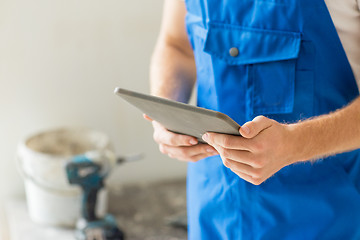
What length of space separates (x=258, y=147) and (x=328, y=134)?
0.15 m

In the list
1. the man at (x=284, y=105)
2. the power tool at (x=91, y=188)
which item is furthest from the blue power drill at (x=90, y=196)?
the man at (x=284, y=105)

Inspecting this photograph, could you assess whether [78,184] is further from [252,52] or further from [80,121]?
[252,52]

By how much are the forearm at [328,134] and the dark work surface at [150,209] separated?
3.12ft

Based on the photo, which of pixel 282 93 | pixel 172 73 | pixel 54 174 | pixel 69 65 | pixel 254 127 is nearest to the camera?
pixel 254 127

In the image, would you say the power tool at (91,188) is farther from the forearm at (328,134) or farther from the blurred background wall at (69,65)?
the forearm at (328,134)

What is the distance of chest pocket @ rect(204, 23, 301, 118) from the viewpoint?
986 mm

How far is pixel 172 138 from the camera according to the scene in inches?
40.5

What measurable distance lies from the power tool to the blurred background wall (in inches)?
11.5

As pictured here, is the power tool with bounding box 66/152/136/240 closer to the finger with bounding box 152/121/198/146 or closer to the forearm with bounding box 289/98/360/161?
the finger with bounding box 152/121/198/146

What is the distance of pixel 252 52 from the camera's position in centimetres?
101

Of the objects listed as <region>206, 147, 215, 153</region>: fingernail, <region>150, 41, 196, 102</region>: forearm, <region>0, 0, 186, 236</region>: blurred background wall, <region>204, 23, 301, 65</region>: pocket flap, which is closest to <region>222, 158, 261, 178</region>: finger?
<region>206, 147, 215, 153</region>: fingernail

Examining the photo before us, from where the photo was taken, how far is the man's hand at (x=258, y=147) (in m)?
0.85

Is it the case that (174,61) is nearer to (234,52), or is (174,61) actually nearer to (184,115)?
(234,52)

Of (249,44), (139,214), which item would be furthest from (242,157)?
(139,214)
